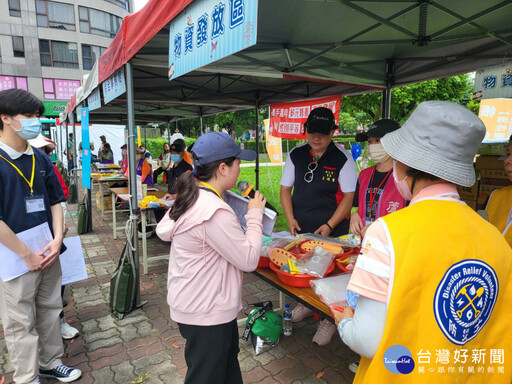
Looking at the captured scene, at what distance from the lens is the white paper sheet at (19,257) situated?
1939mm

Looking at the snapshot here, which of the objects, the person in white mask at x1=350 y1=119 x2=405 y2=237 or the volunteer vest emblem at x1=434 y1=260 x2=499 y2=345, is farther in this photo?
the person in white mask at x1=350 y1=119 x2=405 y2=237

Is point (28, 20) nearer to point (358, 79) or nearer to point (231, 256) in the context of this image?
point (358, 79)

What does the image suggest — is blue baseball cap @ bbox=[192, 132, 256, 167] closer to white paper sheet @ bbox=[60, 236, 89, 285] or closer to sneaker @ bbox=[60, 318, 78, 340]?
white paper sheet @ bbox=[60, 236, 89, 285]

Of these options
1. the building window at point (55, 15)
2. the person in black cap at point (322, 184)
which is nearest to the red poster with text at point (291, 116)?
the person in black cap at point (322, 184)

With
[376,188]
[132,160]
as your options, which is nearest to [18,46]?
[132,160]

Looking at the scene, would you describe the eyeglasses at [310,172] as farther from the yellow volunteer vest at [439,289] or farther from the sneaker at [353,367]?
the yellow volunteer vest at [439,289]

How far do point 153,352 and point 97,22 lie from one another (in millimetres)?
32735

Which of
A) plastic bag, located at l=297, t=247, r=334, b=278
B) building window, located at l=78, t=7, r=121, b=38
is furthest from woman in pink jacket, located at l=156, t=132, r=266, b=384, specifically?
building window, located at l=78, t=7, r=121, b=38

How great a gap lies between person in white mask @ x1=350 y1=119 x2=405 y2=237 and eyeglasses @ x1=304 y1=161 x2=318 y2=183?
42 cm

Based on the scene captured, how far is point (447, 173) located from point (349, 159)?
5.85 ft

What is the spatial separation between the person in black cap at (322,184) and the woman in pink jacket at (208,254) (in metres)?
1.18

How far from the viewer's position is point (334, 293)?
61.7 inches

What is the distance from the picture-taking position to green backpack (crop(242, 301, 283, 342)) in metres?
2.58

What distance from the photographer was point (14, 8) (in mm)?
24062
